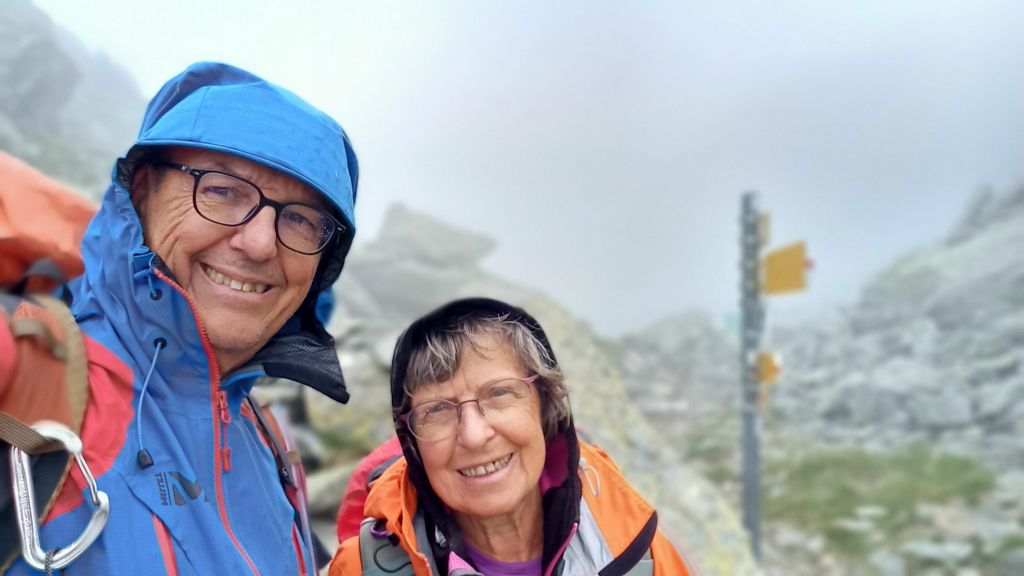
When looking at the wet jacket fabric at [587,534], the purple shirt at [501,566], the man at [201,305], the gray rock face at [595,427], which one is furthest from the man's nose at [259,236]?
the gray rock face at [595,427]

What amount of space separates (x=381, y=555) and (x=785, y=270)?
22.3 ft

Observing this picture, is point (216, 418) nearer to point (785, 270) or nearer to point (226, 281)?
point (226, 281)

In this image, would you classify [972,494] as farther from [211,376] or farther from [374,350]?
[211,376]

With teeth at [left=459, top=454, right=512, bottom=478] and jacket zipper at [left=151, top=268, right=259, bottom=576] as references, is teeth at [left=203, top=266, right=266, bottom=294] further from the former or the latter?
teeth at [left=459, top=454, right=512, bottom=478]

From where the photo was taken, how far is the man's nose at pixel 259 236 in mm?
1638

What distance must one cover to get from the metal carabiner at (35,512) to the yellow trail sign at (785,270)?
286 inches

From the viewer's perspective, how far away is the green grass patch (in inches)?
505

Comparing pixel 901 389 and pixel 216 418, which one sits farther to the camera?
pixel 901 389

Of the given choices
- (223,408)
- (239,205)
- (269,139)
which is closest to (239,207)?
(239,205)

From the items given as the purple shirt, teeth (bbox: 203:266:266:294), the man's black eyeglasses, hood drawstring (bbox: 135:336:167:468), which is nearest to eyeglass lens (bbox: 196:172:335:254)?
the man's black eyeglasses

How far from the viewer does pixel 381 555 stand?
1.85 metres

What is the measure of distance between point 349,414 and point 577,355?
2603 millimetres

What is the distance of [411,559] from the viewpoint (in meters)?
1.82

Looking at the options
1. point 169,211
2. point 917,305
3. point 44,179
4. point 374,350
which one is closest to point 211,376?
point 169,211
